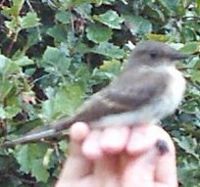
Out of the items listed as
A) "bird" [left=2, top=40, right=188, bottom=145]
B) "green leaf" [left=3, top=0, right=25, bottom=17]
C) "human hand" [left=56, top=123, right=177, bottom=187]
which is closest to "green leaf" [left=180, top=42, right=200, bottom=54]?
"bird" [left=2, top=40, right=188, bottom=145]

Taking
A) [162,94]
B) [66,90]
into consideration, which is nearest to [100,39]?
[66,90]

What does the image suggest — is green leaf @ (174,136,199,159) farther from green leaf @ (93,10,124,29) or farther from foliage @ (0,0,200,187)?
green leaf @ (93,10,124,29)

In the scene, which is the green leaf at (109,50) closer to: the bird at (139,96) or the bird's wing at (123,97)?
the bird at (139,96)

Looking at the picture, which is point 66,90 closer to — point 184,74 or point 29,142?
point 29,142

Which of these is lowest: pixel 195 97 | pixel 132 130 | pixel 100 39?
pixel 195 97

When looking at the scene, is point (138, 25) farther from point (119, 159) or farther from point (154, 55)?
point (119, 159)

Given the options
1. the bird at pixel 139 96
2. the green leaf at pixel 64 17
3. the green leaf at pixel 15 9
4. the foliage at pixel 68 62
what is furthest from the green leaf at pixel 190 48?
the green leaf at pixel 15 9
